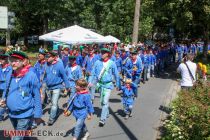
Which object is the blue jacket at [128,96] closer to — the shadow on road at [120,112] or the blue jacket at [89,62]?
the shadow on road at [120,112]

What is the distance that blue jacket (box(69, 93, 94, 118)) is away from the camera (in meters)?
8.04

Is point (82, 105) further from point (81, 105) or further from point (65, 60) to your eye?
point (65, 60)

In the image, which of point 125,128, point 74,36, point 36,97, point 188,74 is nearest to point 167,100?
point 188,74

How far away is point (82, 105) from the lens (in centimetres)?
807

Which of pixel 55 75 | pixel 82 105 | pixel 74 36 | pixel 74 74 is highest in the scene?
pixel 74 36

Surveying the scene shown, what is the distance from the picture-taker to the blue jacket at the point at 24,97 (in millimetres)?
6223

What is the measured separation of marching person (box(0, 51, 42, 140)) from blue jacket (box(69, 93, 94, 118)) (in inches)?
68.3

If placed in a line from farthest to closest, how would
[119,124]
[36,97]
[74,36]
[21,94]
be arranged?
[74,36]
[119,124]
[36,97]
[21,94]

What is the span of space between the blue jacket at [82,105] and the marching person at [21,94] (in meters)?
1.74

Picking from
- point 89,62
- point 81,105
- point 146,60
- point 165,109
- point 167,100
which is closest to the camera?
point 81,105

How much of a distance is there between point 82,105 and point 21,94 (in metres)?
2.05

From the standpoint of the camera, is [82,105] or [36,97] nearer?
[36,97]

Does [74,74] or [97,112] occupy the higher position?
[74,74]

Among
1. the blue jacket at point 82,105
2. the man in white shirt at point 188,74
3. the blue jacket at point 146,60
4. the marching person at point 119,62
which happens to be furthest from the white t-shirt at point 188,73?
the blue jacket at point 146,60
